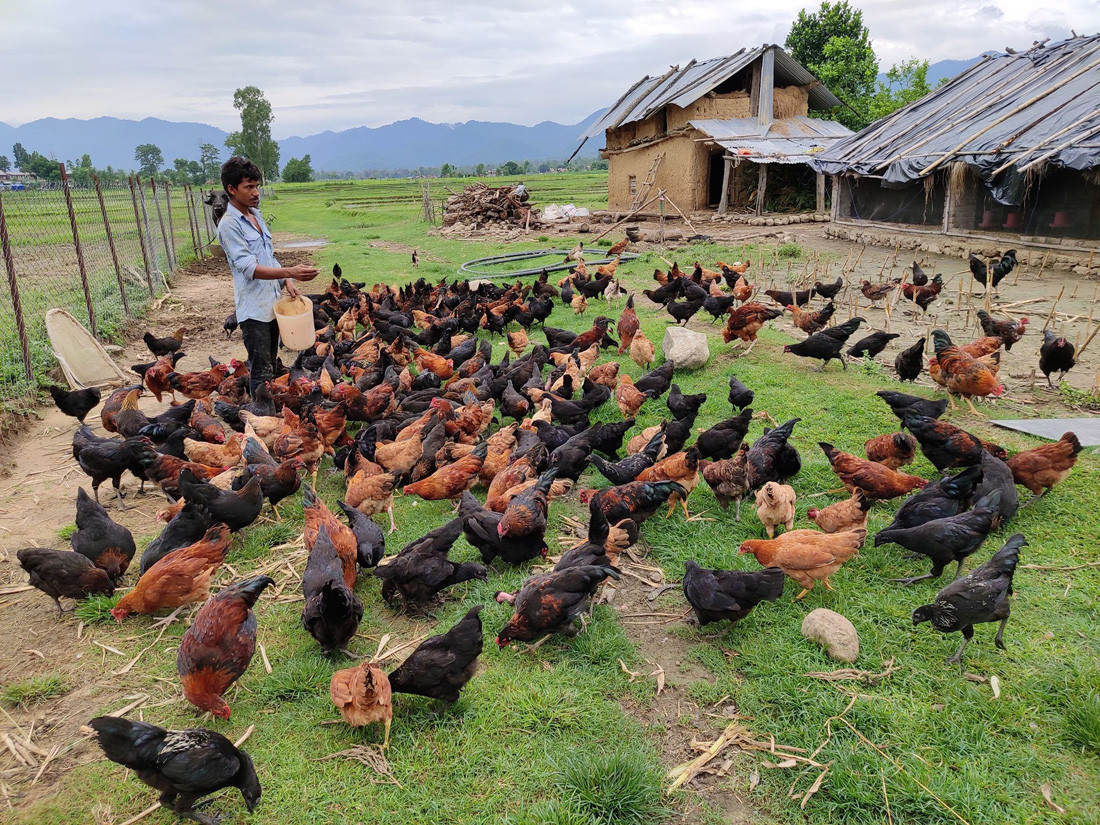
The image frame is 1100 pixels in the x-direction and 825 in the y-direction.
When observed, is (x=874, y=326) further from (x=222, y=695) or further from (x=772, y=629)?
(x=222, y=695)

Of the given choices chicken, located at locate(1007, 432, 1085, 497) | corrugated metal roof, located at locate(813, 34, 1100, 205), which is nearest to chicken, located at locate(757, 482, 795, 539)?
chicken, located at locate(1007, 432, 1085, 497)

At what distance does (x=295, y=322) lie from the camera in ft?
25.9

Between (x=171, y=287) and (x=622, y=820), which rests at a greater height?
(x=171, y=287)

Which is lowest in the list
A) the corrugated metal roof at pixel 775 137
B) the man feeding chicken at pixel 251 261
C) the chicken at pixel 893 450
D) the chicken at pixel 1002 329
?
the chicken at pixel 893 450

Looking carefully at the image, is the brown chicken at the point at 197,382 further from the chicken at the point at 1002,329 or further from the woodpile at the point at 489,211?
the woodpile at the point at 489,211

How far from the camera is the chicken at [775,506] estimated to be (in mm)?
5504

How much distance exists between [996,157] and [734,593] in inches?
738

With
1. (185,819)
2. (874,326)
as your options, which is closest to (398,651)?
(185,819)

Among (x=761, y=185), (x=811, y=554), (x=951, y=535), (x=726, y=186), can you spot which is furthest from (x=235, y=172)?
(x=761, y=185)

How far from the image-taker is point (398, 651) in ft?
15.3

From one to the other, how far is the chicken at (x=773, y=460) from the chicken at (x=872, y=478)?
0.41 metres

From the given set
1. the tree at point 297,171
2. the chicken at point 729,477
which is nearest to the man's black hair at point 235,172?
the chicken at point 729,477

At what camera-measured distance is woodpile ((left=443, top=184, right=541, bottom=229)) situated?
31.5 m

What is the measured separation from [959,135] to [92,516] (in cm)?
2417
